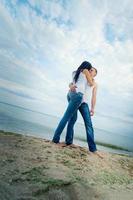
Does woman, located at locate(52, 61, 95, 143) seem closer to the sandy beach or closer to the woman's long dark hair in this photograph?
the woman's long dark hair

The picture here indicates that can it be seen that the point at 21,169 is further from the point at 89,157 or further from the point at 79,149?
the point at 79,149

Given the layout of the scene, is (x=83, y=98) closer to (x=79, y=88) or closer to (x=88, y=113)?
(x=79, y=88)

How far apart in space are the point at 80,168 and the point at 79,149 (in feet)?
6.17

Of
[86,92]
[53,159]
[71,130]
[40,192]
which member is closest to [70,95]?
A: [86,92]

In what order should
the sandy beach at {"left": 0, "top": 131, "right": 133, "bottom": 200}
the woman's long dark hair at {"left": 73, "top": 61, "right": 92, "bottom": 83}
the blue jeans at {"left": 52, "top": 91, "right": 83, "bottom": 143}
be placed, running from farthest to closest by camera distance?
the woman's long dark hair at {"left": 73, "top": 61, "right": 92, "bottom": 83} < the blue jeans at {"left": 52, "top": 91, "right": 83, "bottom": 143} < the sandy beach at {"left": 0, "top": 131, "right": 133, "bottom": 200}

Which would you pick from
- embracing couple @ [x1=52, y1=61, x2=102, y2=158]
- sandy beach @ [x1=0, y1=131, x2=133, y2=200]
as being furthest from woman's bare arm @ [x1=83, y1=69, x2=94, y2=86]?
sandy beach @ [x1=0, y1=131, x2=133, y2=200]

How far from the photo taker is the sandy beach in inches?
161

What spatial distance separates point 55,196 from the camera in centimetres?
400

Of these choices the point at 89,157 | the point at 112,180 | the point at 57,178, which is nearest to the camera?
the point at 57,178

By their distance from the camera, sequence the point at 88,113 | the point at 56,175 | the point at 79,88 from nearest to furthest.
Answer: the point at 56,175, the point at 79,88, the point at 88,113

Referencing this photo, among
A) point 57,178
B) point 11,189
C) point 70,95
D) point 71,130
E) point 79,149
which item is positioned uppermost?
point 70,95

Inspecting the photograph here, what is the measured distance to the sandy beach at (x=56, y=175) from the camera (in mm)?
4082

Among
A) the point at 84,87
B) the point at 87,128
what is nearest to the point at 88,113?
the point at 87,128

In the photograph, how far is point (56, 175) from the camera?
4.79 metres
